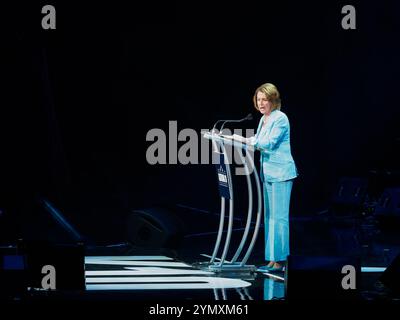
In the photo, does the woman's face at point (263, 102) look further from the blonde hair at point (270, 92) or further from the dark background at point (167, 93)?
the dark background at point (167, 93)

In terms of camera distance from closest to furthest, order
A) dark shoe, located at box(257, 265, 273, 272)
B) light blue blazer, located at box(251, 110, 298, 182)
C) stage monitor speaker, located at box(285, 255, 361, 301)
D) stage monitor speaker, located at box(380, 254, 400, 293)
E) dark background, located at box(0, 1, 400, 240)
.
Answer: stage monitor speaker, located at box(285, 255, 361, 301)
stage monitor speaker, located at box(380, 254, 400, 293)
light blue blazer, located at box(251, 110, 298, 182)
dark shoe, located at box(257, 265, 273, 272)
dark background, located at box(0, 1, 400, 240)

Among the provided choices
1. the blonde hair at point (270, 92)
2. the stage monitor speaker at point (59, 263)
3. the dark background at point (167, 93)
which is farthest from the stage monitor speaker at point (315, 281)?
the dark background at point (167, 93)

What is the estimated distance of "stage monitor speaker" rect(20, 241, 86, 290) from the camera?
4.98 m

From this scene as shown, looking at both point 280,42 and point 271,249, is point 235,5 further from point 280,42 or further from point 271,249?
point 271,249

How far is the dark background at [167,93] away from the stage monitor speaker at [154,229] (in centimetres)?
92

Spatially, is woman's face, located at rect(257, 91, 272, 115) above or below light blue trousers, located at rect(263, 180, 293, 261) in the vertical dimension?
above

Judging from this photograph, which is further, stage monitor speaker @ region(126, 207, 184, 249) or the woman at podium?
stage monitor speaker @ region(126, 207, 184, 249)

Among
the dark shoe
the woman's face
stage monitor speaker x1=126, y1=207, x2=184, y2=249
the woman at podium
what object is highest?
the woman's face

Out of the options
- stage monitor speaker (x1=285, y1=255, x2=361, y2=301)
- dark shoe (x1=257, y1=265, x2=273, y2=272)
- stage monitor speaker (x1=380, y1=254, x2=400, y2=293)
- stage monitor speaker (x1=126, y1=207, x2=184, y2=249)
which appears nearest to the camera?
stage monitor speaker (x1=285, y1=255, x2=361, y2=301)

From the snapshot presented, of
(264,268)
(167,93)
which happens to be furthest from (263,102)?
(167,93)

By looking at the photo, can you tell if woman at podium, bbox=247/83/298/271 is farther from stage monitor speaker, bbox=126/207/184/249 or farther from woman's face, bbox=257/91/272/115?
stage monitor speaker, bbox=126/207/184/249

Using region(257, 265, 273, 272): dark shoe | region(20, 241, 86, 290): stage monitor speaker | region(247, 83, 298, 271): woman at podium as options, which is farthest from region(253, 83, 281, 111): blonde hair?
region(20, 241, 86, 290): stage monitor speaker
